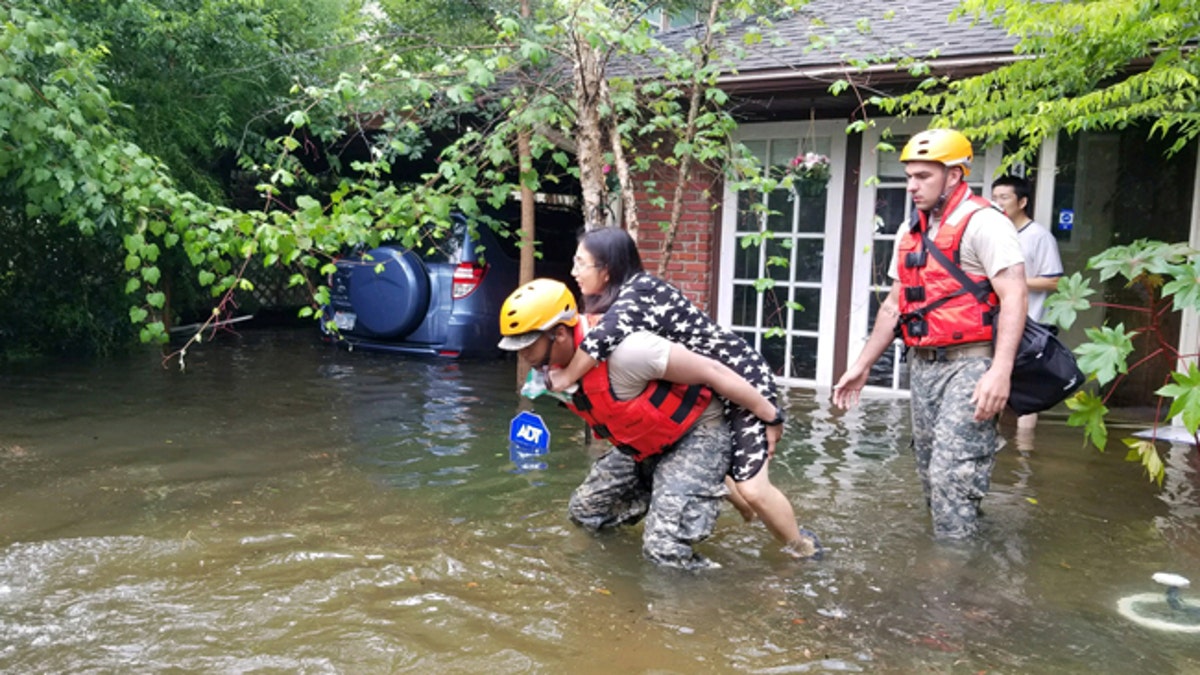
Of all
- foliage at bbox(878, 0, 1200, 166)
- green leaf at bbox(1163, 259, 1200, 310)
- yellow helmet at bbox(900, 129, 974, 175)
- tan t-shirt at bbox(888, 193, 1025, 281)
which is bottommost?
green leaf at bbox(1163, 259, 1200, 310)

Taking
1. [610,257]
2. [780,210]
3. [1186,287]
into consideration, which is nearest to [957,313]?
[1186,287]

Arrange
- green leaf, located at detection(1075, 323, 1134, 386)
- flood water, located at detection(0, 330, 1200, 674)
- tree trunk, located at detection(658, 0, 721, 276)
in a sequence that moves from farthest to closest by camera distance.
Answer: tree trunk, located at detection(658, 0, 721, 276)
green leaf, located at detection(1075, 323, 1134, 386)
flood water, located at detection(0, 330, 1200, 674)

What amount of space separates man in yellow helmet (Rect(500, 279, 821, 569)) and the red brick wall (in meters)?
5.27

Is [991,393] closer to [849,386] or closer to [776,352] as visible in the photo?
[849,386]

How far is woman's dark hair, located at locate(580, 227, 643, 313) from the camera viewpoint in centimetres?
423

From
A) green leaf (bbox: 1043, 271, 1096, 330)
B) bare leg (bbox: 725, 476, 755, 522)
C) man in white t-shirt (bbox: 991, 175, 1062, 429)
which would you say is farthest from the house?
bare leg (bbox: 725, 476, 755, 522)

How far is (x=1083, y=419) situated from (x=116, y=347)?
9.72m

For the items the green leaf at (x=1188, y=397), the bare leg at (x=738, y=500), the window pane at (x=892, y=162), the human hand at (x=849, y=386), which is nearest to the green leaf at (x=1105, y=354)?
the green leaf at (x=1188, y=397)

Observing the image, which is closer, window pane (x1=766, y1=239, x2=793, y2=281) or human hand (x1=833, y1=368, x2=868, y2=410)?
human hand (x1=833, y1=368, x2=868, y2=410)

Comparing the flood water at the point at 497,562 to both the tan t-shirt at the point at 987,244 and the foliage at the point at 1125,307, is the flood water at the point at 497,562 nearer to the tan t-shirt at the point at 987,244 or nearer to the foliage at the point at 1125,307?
the foliage at the point at 1125,307

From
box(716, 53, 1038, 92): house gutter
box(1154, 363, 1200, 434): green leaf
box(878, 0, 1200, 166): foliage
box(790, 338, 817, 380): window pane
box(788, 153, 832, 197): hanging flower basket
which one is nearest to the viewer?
box(1154, 363, 1200, 434): green leaf

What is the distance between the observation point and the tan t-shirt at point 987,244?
14.1 feet

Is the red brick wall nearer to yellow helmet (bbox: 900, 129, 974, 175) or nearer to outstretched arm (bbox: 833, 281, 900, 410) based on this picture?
outstretched arm (bbox: 833, 281, 900, 410)

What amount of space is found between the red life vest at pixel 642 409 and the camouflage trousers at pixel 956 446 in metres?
1.12
